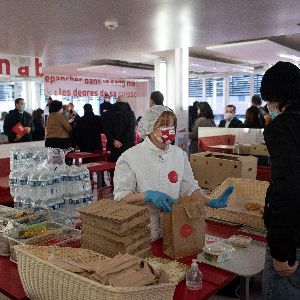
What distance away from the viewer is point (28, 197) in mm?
2641

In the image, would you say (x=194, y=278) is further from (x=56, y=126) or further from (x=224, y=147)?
(x=56, y=126)

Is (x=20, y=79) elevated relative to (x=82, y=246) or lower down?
elevated

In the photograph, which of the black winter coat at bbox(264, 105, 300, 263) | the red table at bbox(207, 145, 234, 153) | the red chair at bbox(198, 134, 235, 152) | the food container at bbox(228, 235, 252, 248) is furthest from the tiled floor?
the red chair at bbox(198, 134, 235, 152)

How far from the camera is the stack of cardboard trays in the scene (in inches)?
67.3

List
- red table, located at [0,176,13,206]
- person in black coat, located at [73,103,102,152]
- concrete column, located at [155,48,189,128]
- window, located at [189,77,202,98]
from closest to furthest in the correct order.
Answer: red table, located at [0,176,13,206]
person in black coat, located at [73,103,102,152]
concrete column, located at [155,48,189,128]
window, located at [189,77,202,98]

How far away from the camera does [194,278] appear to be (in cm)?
162

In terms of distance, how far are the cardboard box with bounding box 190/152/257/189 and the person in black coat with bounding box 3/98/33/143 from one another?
3.46 m

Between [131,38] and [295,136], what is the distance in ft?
15.0

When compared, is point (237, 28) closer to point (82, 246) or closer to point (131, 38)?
point (131, 38)

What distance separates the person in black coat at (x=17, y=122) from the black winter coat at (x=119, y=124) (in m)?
1.32

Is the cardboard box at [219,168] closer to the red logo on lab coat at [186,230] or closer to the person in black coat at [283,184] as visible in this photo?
the red logo on lab coat at [186,230]

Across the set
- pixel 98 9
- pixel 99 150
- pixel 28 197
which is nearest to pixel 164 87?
pixel 99 150

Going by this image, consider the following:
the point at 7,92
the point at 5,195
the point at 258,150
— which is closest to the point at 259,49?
the point at 258,150

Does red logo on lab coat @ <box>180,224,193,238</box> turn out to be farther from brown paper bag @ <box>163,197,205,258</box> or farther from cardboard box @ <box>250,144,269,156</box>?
cardboard box @ <box>250,144,269,156</box>
